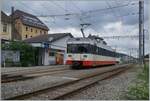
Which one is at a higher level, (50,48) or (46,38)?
(46,38)

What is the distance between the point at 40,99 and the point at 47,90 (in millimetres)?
1961

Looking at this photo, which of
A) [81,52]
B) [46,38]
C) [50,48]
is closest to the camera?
[81,52]

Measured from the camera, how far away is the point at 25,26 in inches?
2731

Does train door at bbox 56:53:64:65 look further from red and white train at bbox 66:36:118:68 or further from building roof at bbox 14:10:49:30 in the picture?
red and white train at bbox 66:36:118:68

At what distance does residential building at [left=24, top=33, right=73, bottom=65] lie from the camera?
4425 cm

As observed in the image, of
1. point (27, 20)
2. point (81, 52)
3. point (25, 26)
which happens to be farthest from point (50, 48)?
point (27, 20)

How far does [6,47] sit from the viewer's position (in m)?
36.8

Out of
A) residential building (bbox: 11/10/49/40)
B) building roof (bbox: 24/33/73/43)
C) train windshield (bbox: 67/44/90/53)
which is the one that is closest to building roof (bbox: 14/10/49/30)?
residential building (bbox: 11/10/49/40)

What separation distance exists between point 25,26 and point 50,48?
942 inches

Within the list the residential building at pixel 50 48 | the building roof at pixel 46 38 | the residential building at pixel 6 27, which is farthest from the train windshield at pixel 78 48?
the residential building at pixel 6 27

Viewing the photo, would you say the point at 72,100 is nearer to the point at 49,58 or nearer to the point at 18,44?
the point at 18,44

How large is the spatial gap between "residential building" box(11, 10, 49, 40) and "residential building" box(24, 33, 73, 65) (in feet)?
51.7

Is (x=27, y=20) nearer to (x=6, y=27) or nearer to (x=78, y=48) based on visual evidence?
(x=6, y=27)

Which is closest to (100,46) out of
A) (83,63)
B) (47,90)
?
(83,63)
